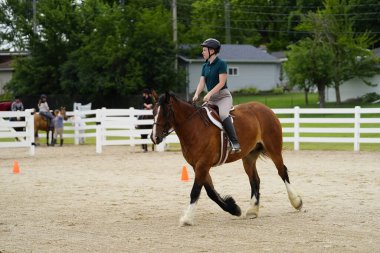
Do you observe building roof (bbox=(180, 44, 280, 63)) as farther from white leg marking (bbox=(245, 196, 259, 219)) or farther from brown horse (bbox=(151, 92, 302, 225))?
white leg marking (bbox=(245, 196, 259, 219))

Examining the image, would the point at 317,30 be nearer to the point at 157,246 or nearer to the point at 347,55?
the point at 347,55

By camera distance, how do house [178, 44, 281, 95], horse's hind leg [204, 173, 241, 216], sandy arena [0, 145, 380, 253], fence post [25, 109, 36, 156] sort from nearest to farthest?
sandy arena [0, 145, 380, 253]
horse's hind leg [204, 173, 241, 216]
fence post [25, 109, 36, 156]
house [178, 44, 281, 95]

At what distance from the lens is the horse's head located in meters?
10.3

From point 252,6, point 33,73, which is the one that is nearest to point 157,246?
point 33,73

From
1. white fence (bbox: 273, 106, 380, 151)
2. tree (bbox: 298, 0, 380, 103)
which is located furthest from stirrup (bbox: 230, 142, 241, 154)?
tree (bbox: 298, 0, 380, 103)

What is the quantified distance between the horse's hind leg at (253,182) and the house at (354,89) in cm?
4898

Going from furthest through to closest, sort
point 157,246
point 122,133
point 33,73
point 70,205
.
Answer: point 33,73
point 122,133
point 70,205
point 157,246

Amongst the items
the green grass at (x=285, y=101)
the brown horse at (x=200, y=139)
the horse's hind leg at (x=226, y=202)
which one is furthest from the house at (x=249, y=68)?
the horse's hind leg at (x=226, y=202)

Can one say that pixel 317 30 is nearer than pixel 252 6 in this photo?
Yes

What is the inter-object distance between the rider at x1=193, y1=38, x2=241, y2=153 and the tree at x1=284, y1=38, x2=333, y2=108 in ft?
142

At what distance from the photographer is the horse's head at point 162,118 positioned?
10.3 m

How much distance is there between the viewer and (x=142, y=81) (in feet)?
169

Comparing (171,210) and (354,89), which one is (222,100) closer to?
(171,210)

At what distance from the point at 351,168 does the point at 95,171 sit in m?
6.23
